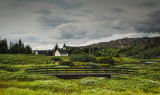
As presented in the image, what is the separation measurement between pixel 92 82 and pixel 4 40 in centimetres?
12530

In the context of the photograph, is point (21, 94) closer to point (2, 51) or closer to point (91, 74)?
point (91, 74)

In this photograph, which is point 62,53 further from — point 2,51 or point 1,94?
point 1,94

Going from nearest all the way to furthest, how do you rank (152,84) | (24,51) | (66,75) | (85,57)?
(152,84) → (66,75) → (85,57) → (24,51)

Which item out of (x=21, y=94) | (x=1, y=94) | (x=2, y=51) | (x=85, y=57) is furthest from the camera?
(x=2, y=51)

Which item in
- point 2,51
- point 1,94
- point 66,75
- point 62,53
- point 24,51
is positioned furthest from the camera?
point 62,53

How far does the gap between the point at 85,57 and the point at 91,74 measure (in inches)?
1723

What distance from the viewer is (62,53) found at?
15250 cm

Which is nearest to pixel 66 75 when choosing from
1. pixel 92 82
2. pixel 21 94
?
pixel 92 82

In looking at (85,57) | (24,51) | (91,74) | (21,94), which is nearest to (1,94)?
(21,94)

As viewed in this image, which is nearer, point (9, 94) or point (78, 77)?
point (9, 94)

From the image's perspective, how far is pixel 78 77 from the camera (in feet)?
101

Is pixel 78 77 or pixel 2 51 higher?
pixel 2 51

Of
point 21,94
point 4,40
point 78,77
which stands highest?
point 4,40

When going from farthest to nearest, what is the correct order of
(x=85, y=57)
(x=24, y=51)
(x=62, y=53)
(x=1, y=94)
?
(x=62, y=53), (x=24, y=51), (x=85, y=57), (x=1, y=94)
